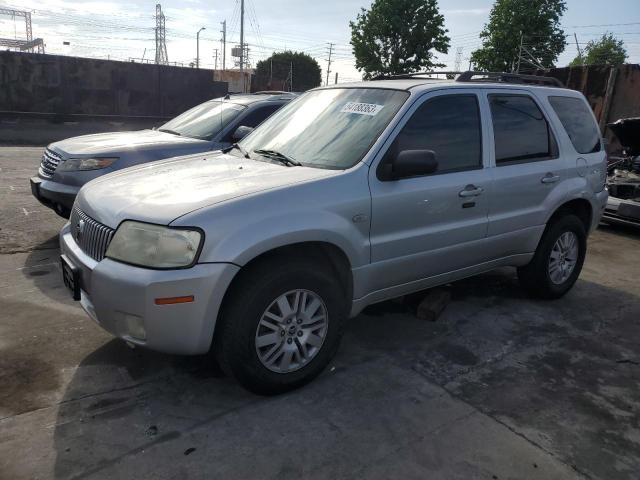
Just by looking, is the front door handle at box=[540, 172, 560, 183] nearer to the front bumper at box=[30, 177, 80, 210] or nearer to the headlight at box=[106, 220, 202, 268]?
the headlight at box=[106, 220, 202, 268]

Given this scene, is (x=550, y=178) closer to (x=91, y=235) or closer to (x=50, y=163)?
(x=91, y=235)

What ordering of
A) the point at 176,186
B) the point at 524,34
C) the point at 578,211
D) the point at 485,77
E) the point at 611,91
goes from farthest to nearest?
the point at 524,34 < the point at 611,91 < the point at 578,211 < the point at 485,77 < the point at 176,186

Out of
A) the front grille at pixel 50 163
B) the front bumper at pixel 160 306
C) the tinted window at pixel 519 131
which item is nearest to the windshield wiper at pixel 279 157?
the front bumper at pixel 160 306

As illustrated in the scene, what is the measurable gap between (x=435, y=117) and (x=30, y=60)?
20.2m

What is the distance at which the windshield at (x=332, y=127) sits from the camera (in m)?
3.38

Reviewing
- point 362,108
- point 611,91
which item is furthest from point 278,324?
point 611,91

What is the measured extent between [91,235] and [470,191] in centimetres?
255

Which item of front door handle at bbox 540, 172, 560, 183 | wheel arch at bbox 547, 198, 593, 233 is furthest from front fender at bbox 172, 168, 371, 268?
wheel arch at bbox 547, 198, 593, 233

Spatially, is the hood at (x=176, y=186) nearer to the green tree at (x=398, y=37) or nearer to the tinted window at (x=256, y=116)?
the tinted window at (x=256, y=116)

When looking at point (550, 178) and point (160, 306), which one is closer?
point (160, 306)

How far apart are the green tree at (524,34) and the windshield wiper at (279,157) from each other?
35.5 metres

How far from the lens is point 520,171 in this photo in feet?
13.6

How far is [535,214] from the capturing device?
434 centimetres

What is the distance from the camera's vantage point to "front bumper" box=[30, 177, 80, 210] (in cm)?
534
